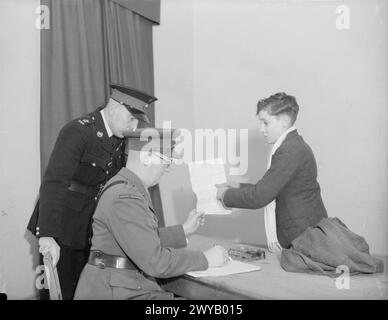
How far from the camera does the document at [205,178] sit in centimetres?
217

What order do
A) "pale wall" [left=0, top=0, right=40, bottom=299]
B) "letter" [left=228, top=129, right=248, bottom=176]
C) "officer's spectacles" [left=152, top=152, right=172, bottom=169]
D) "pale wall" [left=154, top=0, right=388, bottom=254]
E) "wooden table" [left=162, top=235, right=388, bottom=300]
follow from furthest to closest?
1. "letter" [left=228, top=129, right=248, bottom=176]
2. "pale wall" [left=154, top=0, right=388, bottom=254]
3. "pale wall" [left=0, top=0, right=40, bottom=299]
4. "officer's spectacles" [left=152, top=152, right=172, bottom=169]
5. "wooden table" [left=162, top=235, right=388, bottom=300]

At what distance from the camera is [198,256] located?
1728mm

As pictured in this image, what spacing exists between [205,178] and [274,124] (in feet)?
1.49

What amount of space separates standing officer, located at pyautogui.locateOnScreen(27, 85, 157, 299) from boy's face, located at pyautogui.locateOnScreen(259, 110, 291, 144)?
667mm

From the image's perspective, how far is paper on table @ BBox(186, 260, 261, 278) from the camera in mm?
1689

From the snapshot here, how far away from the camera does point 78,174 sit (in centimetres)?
234

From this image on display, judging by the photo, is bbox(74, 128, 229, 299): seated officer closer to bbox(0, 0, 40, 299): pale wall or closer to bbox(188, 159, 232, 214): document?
bbox(188, 159, 232, 214): document

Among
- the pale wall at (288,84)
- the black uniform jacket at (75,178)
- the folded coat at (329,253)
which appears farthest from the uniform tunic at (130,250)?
the pale wall at (288,84)

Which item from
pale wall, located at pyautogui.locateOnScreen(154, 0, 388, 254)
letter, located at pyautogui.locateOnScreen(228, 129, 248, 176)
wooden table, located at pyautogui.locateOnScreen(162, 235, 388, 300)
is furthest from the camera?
letter, located at pyautogui.locateOnScreen(228, 129, 248, 176)

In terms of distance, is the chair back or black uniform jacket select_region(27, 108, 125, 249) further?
black uniform jacket select_region(27, 108, 125, 249)

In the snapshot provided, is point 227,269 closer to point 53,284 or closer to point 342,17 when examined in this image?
point 53,284

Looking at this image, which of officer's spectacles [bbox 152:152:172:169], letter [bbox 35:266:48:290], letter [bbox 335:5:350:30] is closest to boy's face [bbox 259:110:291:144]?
officer's spectacles [bbox 152:152:172:169]
